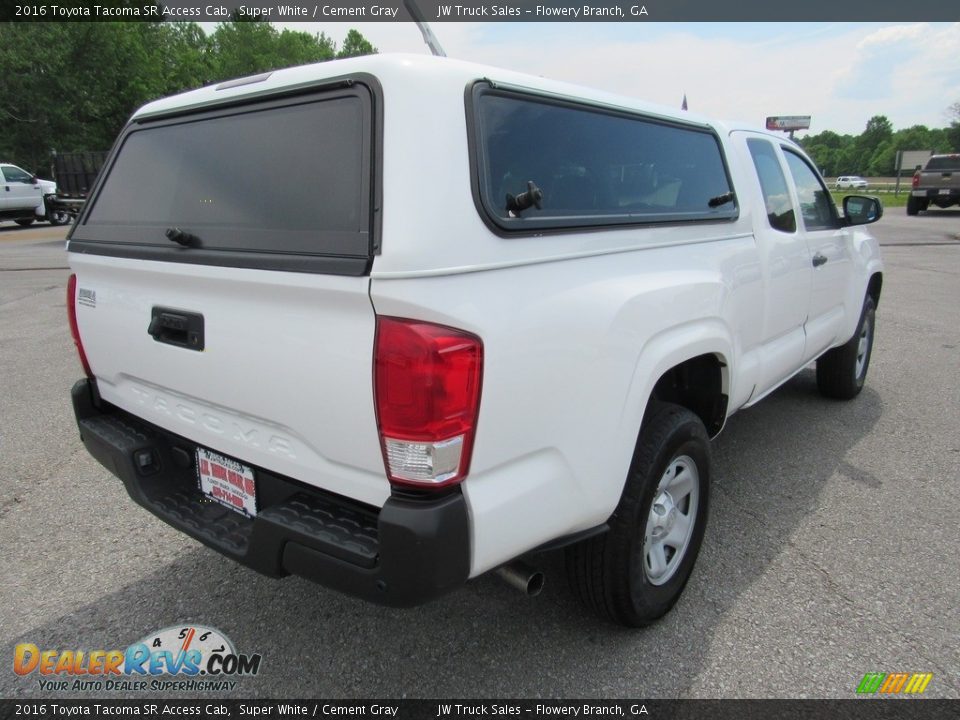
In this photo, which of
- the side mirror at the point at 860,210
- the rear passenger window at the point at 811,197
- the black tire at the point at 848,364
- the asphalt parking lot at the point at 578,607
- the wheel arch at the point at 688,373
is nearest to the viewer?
the wheel arch at the point at 688,373

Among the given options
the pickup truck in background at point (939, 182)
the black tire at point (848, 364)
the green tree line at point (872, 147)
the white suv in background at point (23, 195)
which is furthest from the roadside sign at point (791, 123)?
the green tree line at point (872, 147)

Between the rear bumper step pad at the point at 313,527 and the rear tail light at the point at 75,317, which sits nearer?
the rear bumper step pad at the point at 313,527

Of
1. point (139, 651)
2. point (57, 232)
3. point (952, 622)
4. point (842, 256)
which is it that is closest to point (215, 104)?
point (139, 651)

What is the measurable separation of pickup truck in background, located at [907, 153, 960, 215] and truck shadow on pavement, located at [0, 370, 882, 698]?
2513 centimetres

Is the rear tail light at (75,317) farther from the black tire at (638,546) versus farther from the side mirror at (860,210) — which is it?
the side mirror at (860,210)

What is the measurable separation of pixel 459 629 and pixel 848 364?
12.3 ft

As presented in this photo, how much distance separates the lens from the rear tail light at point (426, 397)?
1579 millimetres

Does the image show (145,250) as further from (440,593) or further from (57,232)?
(57,232)

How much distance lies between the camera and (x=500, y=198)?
1811mm

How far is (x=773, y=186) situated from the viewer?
11.4ft

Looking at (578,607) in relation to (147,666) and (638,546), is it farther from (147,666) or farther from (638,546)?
(147,666)

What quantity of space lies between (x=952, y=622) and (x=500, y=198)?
2.35m

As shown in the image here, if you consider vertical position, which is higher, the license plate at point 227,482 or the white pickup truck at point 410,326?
the white pickup truck at point 410,326

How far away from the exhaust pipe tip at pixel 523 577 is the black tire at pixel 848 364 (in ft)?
12.1
